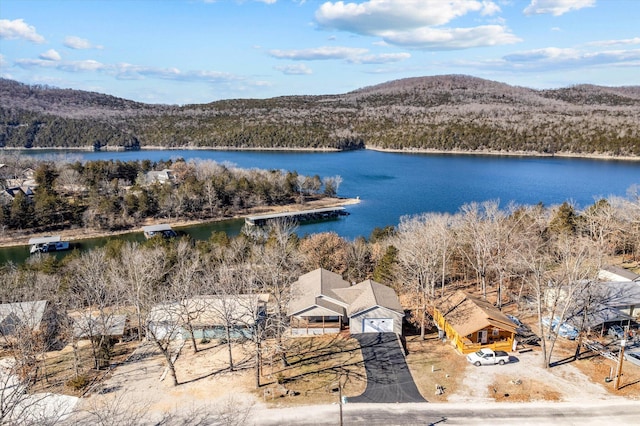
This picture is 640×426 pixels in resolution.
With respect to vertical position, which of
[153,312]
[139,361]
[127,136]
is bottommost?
[139,361]

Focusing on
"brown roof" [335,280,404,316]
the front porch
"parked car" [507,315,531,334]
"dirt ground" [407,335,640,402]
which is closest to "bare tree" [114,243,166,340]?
the front porch

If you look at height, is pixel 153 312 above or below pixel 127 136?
below

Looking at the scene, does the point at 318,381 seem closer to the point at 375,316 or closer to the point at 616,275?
the point at 375,316

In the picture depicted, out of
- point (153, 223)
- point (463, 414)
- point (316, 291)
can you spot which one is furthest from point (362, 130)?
point (463, 414)

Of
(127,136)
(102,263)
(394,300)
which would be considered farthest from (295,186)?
(127,136)

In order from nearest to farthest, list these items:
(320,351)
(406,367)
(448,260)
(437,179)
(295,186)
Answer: (406,367) < (320,351) < (448,260) < (295,186) < (437,179)

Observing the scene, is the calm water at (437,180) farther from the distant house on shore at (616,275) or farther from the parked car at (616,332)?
the parked car at (616,332)

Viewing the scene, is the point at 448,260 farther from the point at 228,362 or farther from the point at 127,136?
the point at 127,136
